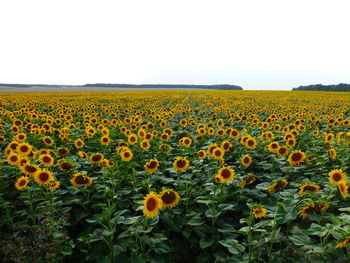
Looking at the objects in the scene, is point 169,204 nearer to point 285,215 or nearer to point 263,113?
point 285,215

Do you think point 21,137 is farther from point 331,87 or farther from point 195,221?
point 331,87

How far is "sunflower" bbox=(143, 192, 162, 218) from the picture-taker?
9.78 ft

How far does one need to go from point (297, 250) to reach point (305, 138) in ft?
17.1

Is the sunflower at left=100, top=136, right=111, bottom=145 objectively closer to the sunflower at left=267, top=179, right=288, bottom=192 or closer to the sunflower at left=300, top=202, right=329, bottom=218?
the sunflower at left=267, top=179, right=288, bottom=192

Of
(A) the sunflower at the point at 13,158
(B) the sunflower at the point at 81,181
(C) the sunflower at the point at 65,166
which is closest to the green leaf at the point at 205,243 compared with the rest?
(B) the sunflower at the point at 81,181

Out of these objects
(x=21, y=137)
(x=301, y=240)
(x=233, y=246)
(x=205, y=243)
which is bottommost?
(x=205, y=243)

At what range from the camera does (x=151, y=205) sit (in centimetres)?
302

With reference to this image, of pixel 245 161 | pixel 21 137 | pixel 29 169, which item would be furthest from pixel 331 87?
pixel 29 169

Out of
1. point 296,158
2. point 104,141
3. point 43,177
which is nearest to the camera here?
point 43,177

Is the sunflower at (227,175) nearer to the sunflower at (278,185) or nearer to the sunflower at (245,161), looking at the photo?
the sunflower at (278,185)

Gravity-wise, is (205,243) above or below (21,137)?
below

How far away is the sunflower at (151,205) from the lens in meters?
2.98

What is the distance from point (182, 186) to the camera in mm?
4199

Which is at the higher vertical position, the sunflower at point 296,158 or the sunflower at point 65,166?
the sunflower at point 296,158
